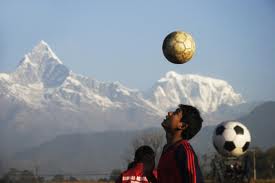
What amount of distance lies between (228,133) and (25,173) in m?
17.1

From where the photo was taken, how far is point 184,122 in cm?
638

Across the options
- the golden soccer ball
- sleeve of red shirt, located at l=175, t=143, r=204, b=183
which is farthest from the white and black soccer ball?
sleeve of red shirt, located at l=175, t=143, r=204, b=183

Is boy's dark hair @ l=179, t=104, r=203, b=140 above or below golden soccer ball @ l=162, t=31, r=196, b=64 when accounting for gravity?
below

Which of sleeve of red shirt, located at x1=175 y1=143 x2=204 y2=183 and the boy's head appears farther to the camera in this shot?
the boy's head

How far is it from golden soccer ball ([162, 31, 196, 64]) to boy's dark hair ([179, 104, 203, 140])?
24.1ft

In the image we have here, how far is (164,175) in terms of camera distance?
6285 mm

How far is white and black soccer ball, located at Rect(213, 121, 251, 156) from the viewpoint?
18469mm

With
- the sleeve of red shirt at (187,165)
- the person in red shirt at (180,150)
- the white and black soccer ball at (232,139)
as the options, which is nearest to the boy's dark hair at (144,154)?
the person in red shirt at (180,150)

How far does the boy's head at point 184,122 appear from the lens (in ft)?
20.8

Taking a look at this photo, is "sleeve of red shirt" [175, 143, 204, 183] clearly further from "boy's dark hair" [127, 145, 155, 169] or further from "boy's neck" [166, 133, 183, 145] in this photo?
"boy's dark hair" [127, 145, 155, 169]

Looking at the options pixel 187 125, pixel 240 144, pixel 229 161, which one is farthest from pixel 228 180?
pixel 187 125

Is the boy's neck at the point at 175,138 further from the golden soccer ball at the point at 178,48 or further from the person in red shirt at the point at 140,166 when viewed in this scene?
the golden soccer ball at the point at 178,48

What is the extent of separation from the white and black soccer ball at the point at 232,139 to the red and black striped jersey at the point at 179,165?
482 inches

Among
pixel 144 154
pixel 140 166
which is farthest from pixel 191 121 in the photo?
pixel 140 166
